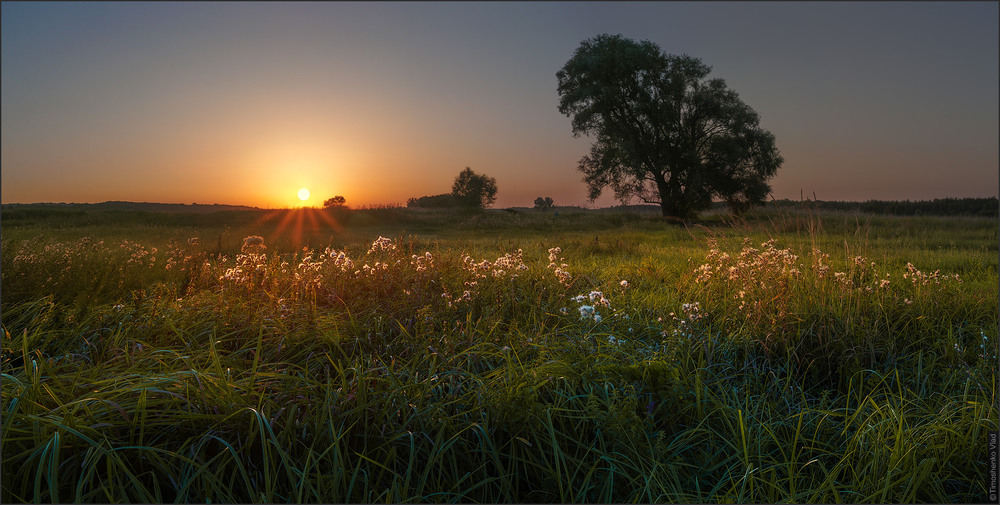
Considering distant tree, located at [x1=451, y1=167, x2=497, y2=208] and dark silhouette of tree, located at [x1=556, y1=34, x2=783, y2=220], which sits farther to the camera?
distant tree, located at [x1=451, y1=167, x2=497, y2=208]

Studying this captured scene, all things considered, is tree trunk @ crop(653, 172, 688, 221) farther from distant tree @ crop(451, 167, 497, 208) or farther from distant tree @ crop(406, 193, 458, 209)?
distant tree @ crop(451, 167, 497, 208)

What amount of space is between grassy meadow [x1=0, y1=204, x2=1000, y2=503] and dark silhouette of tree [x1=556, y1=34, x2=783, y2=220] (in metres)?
22.0

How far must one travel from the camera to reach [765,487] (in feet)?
7.74

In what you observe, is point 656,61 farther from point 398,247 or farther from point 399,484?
point 399,484

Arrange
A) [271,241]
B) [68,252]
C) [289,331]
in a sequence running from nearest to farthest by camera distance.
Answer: [289,331]
[68,252]
[271,241]

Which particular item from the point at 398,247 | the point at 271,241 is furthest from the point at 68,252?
the point at 271,241

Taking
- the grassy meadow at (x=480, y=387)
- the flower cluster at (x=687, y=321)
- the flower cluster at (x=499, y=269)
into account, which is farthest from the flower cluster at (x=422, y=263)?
the flower cluster at (x=687, y=321)

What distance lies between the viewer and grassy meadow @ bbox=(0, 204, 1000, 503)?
7.13 ft

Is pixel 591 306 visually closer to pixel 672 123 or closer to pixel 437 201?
pixel 672 123

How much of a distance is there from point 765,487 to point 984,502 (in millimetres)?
1101

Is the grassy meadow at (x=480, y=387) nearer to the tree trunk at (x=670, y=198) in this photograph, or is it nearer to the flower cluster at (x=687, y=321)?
the flower cluster at (x=687, y=321)

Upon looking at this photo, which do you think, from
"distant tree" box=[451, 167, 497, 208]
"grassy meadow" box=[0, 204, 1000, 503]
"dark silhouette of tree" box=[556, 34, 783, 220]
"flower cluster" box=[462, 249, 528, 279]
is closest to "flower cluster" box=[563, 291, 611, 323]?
"grassy meadow" box=[0, 204, 1000, 503]

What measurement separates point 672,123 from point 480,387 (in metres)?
27.5

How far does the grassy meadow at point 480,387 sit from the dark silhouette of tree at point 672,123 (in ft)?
→ 72.3
